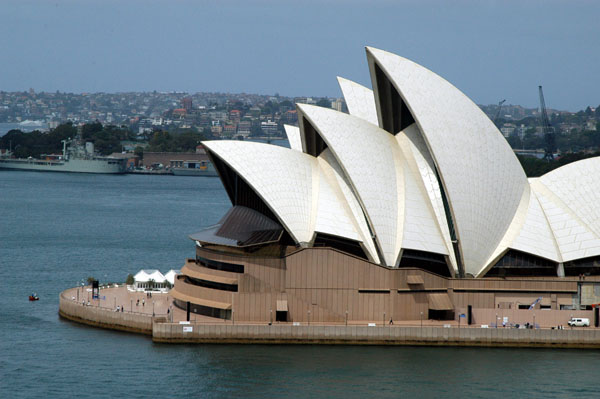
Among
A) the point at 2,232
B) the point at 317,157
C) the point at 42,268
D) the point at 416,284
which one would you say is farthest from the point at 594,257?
the point at 2,232

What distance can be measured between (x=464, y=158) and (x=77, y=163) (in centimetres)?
14354

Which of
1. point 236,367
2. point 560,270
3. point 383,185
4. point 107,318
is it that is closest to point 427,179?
point 383,185

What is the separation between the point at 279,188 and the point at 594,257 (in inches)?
606

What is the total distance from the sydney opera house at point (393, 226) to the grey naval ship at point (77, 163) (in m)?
137

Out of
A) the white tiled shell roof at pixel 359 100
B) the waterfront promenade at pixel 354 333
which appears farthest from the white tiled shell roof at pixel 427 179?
the white tiled shell roof at pixel 359 100

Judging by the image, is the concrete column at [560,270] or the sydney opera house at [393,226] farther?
the concrete column at [560,270]

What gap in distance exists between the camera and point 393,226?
50219 mm

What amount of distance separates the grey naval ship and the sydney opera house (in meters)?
137

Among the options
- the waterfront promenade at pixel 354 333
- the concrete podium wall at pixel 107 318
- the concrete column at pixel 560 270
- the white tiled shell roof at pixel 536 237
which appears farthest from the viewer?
the concrete column at pixel 560 270

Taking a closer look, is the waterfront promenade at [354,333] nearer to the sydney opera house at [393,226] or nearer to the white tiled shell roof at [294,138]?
the sydney opera house at [393,226]

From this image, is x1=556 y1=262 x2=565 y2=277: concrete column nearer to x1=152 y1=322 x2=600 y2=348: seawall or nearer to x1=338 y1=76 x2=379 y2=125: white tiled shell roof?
x1=152 y1=322 x2=600 y2=348: seawall

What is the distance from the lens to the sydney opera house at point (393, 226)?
162 ft

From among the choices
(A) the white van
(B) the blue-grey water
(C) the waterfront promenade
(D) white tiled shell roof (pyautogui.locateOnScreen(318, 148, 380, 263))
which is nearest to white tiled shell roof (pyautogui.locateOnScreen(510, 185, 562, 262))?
(A) the white van

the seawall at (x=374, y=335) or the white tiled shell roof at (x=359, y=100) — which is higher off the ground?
the white tiled shell roof at (x=359, y=100)
